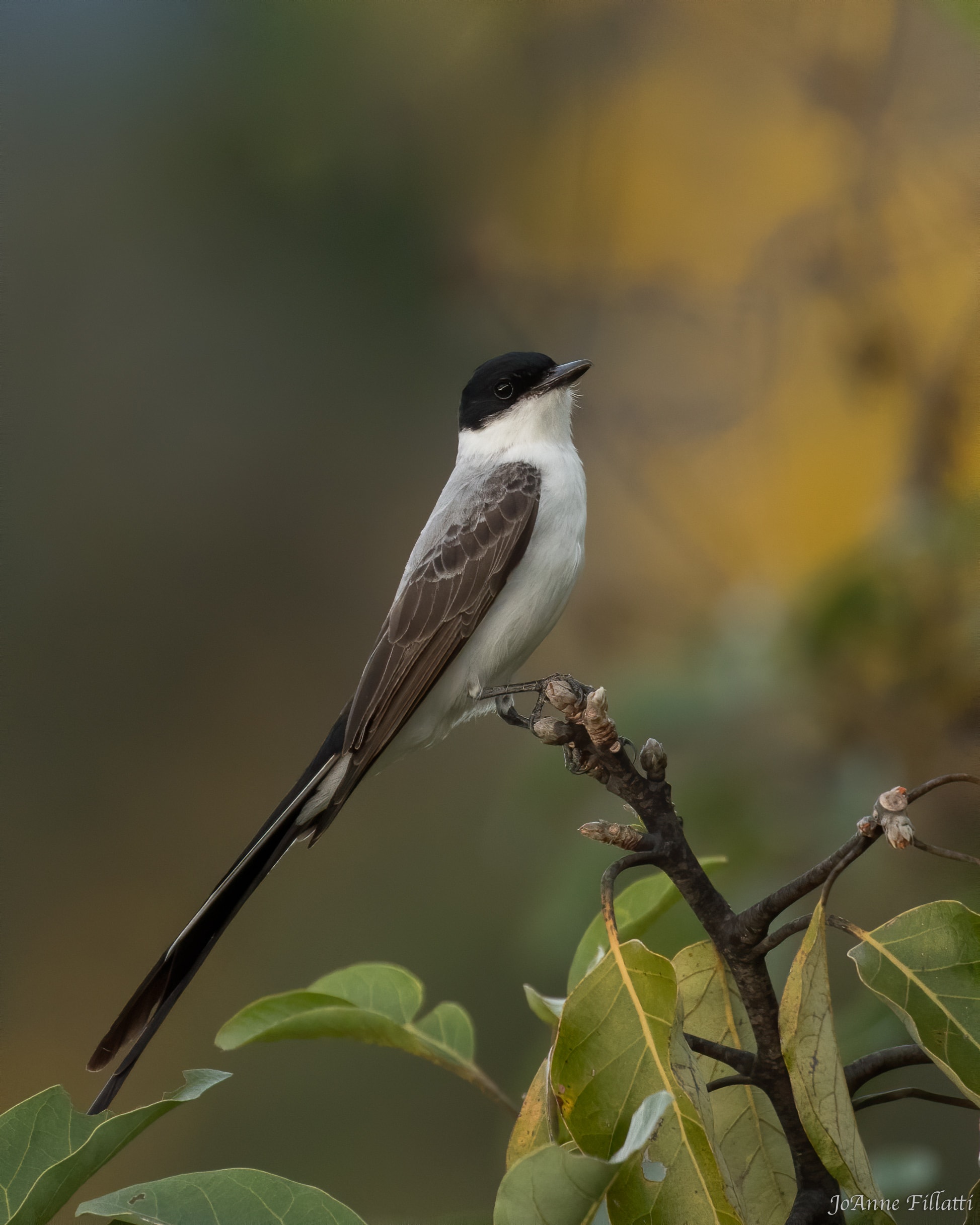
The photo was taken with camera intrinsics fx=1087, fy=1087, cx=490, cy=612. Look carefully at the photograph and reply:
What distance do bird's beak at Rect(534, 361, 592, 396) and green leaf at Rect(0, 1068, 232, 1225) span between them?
1.86 metres

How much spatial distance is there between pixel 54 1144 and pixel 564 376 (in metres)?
1.97

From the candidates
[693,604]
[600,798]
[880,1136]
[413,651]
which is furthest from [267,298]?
[880,1136]

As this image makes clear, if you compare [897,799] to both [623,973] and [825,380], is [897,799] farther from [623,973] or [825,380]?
[825,380]

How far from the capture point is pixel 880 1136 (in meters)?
2.72

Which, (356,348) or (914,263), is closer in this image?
(914,263)

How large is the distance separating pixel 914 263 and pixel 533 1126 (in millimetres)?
2251

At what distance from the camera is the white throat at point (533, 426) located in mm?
2623

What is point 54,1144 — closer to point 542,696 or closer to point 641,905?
point 641,905

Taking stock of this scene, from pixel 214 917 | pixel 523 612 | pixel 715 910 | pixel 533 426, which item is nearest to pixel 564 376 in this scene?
pixel 533 426

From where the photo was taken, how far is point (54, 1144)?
1.03 meters

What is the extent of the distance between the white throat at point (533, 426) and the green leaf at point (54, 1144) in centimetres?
180

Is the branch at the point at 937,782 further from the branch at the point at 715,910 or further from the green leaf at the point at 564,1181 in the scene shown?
the green leaf at the point at 564,1181
